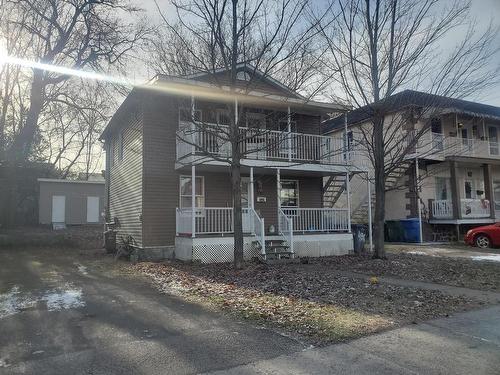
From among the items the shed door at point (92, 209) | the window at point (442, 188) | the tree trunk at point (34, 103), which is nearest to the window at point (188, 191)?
the tree trunk at point (34, 103)

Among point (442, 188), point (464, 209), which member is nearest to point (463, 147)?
point (442, 188)

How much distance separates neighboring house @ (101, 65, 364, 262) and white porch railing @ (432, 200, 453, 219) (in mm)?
Answer: 9226

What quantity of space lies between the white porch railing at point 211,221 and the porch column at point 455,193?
1391 centimetres

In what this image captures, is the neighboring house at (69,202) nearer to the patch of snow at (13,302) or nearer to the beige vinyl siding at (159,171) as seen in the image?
the beige vinyl siding at (159,171)

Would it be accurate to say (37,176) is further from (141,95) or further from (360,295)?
(360,295)

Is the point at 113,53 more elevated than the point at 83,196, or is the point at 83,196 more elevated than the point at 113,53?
the point at 113,53

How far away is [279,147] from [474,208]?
578 inches

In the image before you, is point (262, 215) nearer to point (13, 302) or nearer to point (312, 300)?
point (312, 300)

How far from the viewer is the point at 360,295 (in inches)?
341

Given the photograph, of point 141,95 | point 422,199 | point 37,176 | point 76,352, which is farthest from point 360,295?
point 37,176

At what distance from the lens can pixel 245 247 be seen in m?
15.5

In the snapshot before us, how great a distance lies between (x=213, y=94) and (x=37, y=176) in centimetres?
2769

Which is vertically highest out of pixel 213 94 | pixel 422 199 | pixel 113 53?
pixel 113 53

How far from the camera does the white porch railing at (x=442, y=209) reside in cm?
2433
